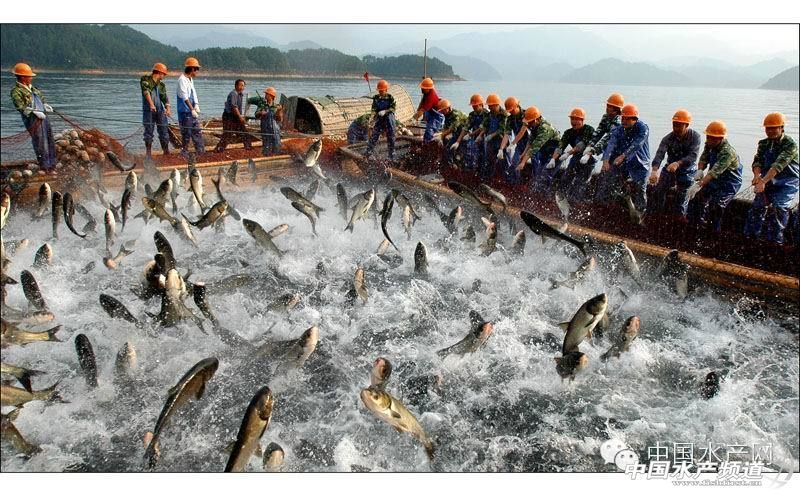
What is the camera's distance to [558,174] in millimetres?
10961

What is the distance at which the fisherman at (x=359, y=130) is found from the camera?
52.1ft

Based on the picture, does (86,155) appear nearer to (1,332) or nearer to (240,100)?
(240,100)

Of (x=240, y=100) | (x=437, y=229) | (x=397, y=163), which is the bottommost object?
(x=437, y=229)

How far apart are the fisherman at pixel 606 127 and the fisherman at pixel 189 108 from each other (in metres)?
9.03

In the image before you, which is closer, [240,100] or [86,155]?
[86,155]

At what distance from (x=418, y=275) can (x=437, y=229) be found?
7.18 ft

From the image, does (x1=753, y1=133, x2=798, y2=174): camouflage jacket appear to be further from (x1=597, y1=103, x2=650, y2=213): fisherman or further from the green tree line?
the green tree line

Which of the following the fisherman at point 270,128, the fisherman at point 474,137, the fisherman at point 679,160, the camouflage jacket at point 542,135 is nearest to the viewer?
the fisherman at point 679,160

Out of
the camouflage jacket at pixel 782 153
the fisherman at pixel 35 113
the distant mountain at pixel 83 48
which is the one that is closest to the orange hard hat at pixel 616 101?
the camouflage jacket at pixel 782 153

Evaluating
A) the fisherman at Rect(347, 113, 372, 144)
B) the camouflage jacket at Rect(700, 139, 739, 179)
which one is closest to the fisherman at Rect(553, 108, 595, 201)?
the camouflage jacket at Rect(700, 139, 739, 179)

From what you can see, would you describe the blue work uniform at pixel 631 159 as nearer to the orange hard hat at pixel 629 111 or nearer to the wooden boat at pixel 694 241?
the orange hard hat at pixel 629 111

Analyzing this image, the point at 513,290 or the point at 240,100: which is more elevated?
the point at 240,100

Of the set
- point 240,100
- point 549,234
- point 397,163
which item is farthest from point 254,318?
A: point 240,100

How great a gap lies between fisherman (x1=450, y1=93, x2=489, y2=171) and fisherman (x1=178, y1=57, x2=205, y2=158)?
21.9 feet
